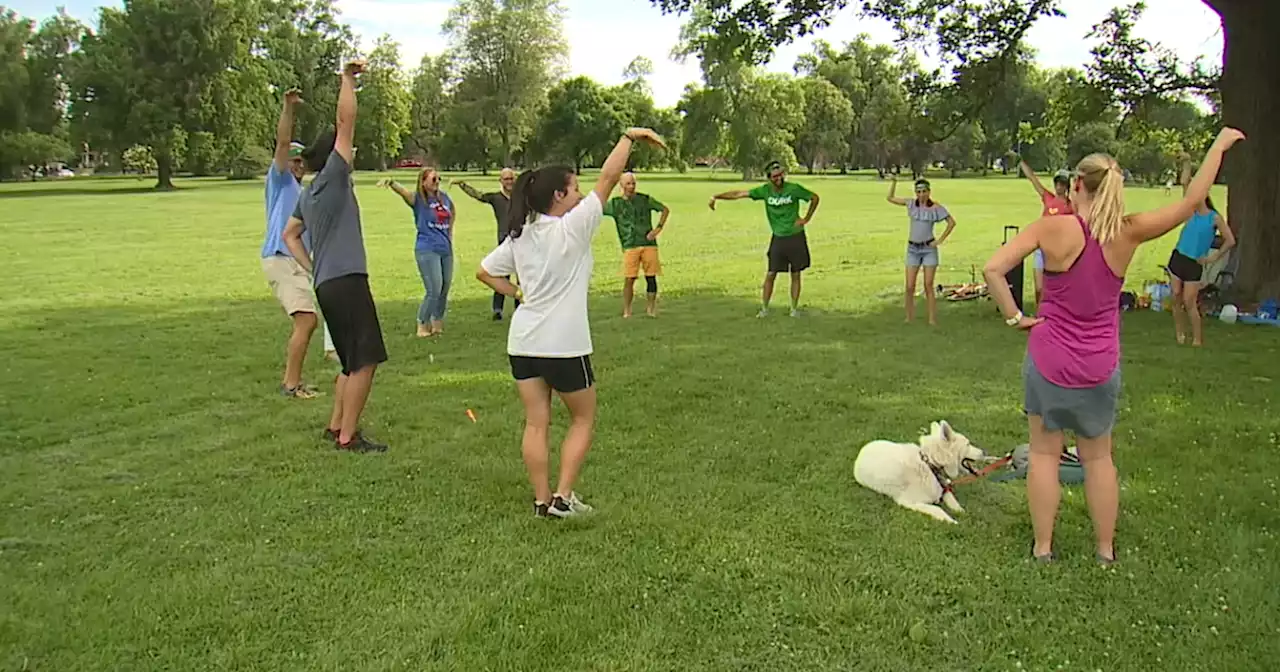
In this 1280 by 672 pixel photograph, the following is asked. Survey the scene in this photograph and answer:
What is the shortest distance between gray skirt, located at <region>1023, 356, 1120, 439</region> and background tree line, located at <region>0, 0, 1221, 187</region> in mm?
11687

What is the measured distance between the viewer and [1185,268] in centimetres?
988

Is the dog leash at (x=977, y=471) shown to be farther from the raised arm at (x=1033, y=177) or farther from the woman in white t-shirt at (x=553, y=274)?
the raised arm at (x=1033, y=177)

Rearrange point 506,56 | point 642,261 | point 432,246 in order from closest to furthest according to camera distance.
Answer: point 432,246, point 642,261, point 506,56

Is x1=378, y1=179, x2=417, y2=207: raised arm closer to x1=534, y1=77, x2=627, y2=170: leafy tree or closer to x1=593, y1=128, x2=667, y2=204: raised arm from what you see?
x1=593, y1=128, x2=667, y2=204: raised arm

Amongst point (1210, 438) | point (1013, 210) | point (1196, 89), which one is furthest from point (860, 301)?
point (1013, 210)

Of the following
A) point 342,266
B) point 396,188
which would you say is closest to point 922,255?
point 396,188

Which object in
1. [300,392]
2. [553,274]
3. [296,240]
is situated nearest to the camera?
[553,274]

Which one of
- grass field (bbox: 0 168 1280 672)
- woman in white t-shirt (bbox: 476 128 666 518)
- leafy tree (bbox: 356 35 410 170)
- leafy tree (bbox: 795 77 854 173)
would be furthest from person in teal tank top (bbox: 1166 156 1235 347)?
leafy tree (bbox: 795 77 854 173)

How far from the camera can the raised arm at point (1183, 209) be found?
4.00 metres

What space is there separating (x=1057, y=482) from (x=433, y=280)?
24.7 feet

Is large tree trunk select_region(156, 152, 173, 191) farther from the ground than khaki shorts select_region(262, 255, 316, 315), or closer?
farther from the ground

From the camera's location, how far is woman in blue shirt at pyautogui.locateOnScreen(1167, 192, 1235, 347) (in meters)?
9.74

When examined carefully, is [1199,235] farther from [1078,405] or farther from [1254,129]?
[1078,405]

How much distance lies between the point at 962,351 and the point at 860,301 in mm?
3636
